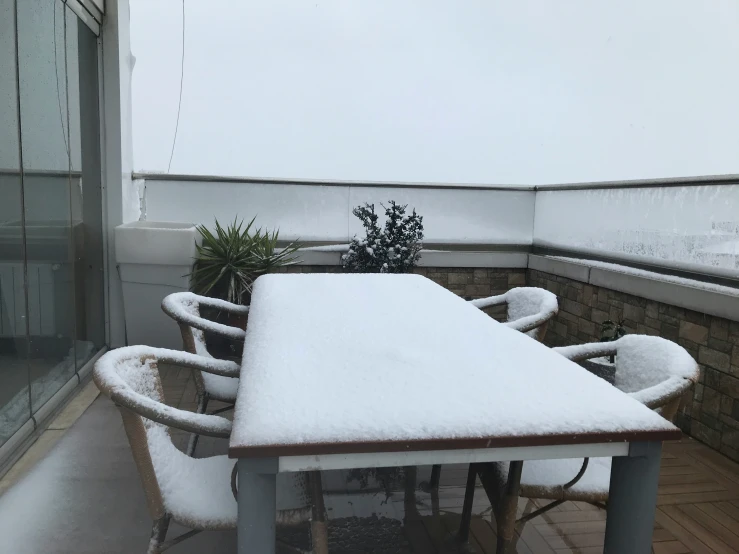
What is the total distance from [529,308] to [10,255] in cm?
239

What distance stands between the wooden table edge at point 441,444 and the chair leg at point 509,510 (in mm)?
418

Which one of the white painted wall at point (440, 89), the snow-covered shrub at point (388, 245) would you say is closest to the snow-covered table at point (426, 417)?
the snow-covered shrub at point (388, 245)

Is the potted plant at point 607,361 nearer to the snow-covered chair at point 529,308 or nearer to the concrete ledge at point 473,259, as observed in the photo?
the snow-covered chair at point 529,308

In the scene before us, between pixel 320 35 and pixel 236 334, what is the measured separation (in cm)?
546

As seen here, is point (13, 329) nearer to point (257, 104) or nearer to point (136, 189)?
point (136, 189)

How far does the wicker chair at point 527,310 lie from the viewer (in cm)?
261

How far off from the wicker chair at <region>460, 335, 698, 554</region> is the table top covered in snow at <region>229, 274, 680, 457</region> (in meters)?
0.26

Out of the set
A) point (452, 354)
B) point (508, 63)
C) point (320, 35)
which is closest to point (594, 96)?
point (508, 63)

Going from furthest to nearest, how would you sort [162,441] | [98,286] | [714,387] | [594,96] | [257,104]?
[594,96] → [257,104] → [98,286] → [714,387] → [162,441]

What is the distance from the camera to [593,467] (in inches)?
72.0

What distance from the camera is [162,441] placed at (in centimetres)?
161

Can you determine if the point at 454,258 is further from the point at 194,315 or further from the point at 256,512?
the point at 256,512

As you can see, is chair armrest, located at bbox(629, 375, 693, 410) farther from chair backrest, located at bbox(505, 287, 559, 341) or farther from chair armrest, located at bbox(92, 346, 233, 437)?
chair armrest, located at bbox(92, 346, 233, 437)

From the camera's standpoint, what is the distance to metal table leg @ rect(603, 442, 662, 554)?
1322mm
